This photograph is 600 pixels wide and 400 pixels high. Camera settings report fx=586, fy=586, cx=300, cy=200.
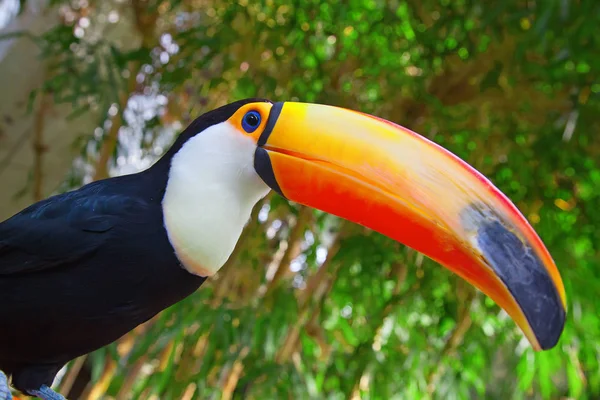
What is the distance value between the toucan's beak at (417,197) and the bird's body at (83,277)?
132 mm

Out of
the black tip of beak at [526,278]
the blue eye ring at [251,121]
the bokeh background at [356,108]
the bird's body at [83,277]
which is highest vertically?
the blue eye ring at [251,121]

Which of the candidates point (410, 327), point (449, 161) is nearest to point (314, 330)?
point (410, 327)

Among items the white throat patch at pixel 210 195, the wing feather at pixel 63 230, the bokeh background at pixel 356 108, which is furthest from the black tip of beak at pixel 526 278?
the bokeh background at pixel 356 108

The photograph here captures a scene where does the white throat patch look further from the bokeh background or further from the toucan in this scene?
the bokeh background

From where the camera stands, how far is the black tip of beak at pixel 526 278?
484mm

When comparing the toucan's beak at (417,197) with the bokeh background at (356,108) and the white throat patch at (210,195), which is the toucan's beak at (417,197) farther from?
the bokeh background at (356,108)

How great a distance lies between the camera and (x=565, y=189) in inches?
51.2

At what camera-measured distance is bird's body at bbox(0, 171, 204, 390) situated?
1.84ft

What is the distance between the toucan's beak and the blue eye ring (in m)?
0.01

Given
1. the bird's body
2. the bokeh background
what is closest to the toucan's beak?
the bird's body

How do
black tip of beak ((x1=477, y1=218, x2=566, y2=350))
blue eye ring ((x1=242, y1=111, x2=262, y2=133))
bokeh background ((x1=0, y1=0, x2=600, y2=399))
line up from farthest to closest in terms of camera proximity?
bokeh background ((x1=0, y1=0, x2=600, y2=399)) → blue eye ring ((x1=242, y1=111, x2=262, y2=133)) → black tip of beak ((x1=477, y1=218, x2=566, y2=350))

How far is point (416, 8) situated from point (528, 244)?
2.90 feet

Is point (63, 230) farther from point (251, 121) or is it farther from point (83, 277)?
point (251, 121)

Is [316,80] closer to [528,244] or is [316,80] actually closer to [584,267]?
[584,267]
